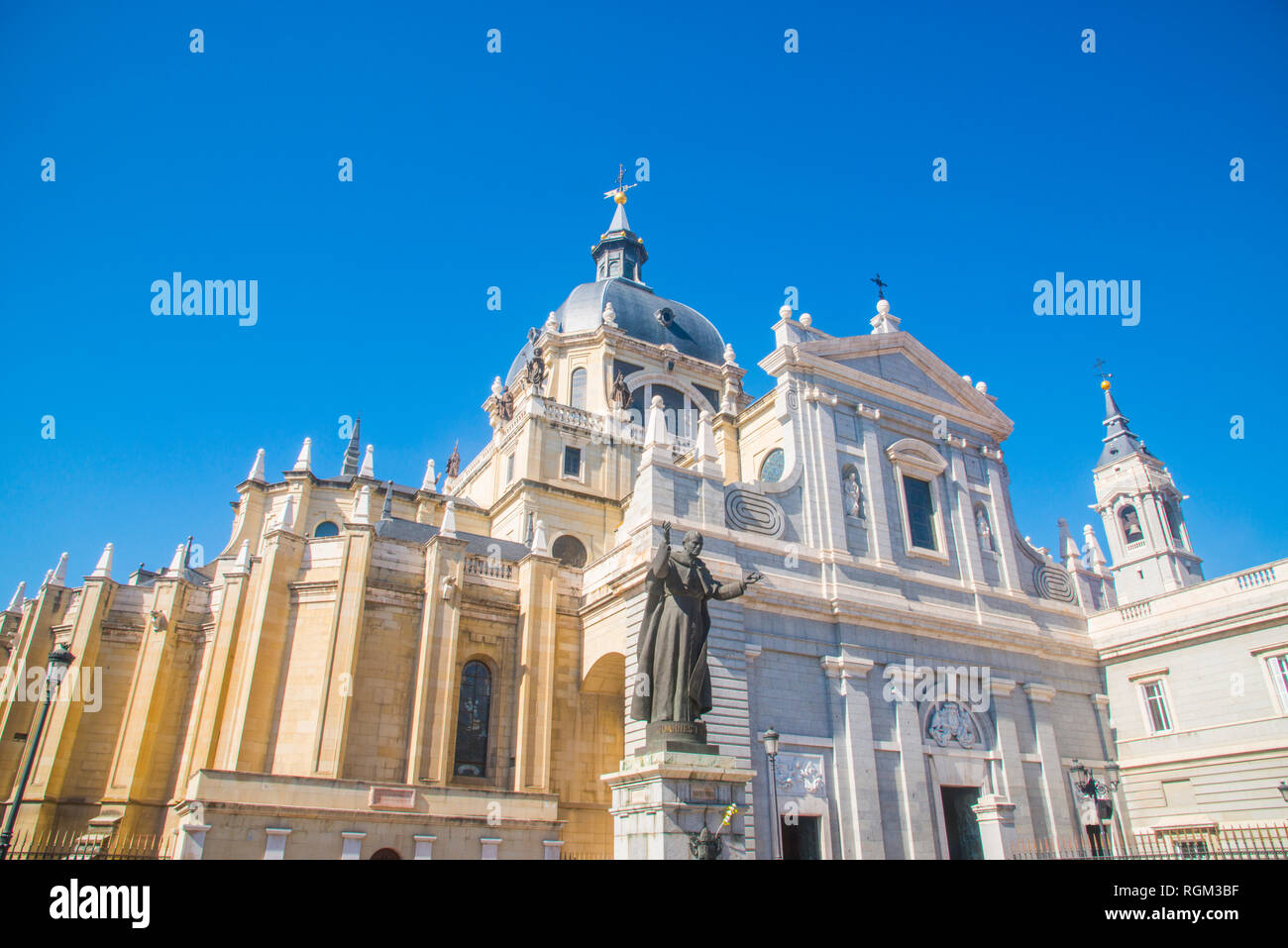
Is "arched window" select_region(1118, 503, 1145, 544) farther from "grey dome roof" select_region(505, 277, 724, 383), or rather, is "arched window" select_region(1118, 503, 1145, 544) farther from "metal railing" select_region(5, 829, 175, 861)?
"metal railing" select_region(5, 829, 175, 861)

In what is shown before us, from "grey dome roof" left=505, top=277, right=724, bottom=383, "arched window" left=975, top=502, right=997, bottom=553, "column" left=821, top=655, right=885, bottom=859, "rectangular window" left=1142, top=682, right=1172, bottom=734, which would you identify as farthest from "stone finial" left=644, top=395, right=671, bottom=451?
"grey dome roof" left=505, top=277, right=724, bottom=383

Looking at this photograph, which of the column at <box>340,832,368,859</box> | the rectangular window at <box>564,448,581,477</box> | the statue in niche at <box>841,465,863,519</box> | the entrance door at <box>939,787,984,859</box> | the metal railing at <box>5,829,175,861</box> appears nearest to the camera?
the column at <box>340,832,368,859</box>

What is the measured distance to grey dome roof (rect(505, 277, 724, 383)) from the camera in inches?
1625

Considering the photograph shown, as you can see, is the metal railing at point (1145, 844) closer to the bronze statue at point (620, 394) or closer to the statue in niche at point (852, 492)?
the statue in niche at point (852, 492)

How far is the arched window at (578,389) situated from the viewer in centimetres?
3834

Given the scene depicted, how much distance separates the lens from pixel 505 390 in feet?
138

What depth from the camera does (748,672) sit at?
65.6 feet

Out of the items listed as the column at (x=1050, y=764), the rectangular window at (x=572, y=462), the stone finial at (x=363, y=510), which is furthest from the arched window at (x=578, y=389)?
the column at (x=1050, y=764)

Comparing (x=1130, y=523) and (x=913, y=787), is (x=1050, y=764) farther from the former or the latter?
(x=1130, y=523)

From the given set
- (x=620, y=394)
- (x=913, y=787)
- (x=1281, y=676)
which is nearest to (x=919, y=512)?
(x=913, y=787)

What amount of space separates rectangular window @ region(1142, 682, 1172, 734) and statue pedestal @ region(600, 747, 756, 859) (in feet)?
62.6

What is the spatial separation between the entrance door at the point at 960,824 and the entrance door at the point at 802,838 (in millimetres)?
4202

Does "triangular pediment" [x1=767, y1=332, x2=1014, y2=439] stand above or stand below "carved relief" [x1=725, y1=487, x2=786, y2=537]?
above

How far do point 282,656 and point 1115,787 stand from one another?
78.5 feet
